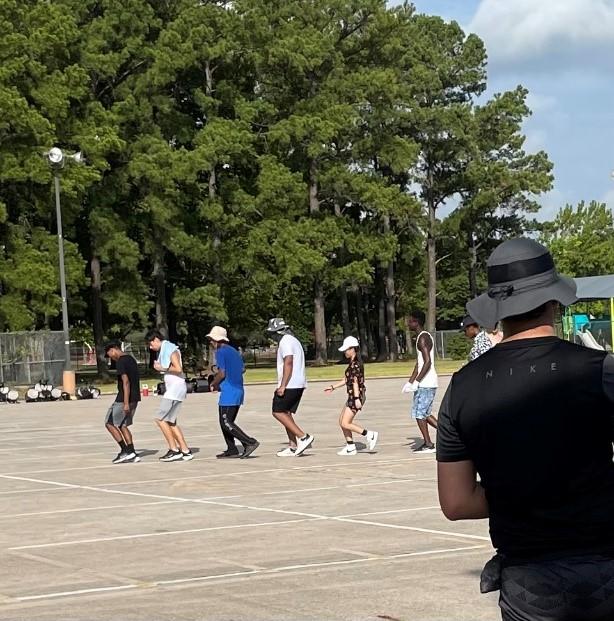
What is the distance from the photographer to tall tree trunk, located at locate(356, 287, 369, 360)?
83.5m

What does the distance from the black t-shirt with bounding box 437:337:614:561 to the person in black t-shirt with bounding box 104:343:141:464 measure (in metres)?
14.9

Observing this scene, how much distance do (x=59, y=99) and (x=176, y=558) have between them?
47749 millimetres

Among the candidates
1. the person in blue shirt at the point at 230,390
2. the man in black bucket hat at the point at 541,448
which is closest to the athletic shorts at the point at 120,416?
the person in blue shirt at the point at 230,390

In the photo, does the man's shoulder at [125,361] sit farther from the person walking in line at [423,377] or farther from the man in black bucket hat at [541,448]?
the man in black bucket hat at [541,448]

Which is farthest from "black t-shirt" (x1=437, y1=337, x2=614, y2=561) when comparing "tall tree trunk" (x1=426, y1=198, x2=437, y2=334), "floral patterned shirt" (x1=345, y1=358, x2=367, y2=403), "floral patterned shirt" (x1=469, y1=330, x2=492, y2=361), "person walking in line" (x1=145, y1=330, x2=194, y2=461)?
"tall tree trunk" (x1=426, y1=198, x2=437, y2=334)

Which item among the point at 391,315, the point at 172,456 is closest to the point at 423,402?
the point at 172,456

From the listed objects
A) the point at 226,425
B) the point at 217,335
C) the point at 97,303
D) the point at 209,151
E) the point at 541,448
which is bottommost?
the point at 226,425

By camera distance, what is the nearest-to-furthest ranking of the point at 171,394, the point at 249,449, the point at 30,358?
the point at 171,394 < the point at 249,449 < the point at 30,358

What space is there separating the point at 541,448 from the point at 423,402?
1455cm

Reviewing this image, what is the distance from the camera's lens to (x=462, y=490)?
381 centimetres

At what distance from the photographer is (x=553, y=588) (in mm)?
3555

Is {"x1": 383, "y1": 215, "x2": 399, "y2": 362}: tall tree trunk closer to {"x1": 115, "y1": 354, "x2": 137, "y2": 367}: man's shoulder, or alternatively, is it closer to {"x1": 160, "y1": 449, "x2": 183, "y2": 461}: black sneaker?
{"x1": 160, "y1": 449, "x2": 183, "y2": 461}: black sneaker

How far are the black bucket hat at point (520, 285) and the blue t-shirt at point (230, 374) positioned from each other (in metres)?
14.5

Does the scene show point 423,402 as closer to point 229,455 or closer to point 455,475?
point 229,455
